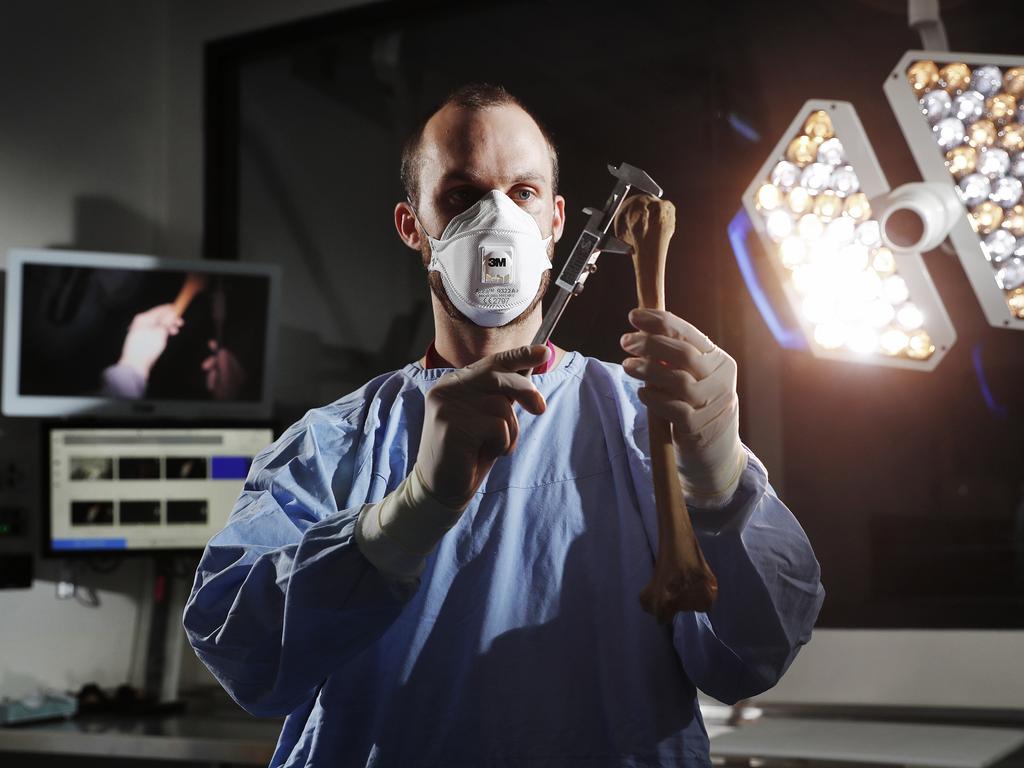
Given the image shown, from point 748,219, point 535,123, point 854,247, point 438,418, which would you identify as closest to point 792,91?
point 748,219

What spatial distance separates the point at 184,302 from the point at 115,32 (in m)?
0.95

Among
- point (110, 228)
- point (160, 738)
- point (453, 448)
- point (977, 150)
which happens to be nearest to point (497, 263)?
point (453, 448)

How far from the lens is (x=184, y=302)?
295cm

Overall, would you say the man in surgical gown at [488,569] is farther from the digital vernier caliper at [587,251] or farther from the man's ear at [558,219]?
the digital vernier caliper at [587,251]

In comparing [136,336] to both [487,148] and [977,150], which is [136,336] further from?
[977,150]

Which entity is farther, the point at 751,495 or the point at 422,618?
the point at 422,618

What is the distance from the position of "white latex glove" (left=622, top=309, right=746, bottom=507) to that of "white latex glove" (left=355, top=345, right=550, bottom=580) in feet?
0.30

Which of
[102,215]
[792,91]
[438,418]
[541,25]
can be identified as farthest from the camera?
[102,215]

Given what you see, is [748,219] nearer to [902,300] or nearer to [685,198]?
[685,198]

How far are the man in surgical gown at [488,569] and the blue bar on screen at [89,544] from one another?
170 centimetres

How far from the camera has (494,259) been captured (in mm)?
1179

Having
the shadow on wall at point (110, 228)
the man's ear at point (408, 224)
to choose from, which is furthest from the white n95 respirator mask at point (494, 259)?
the shadow on wall at point (110, 228)

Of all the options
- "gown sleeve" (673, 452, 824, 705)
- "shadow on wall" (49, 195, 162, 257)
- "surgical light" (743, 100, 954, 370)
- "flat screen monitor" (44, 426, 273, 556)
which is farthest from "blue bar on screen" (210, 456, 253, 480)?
"gown sleeve" (673, 452, 824, 705)

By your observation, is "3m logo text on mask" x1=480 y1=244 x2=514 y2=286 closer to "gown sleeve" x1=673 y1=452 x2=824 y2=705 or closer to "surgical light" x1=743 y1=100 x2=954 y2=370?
"gown sleeve" x1=673 y1=452 x2=824 y2=705
